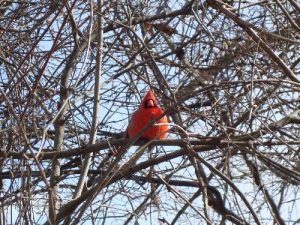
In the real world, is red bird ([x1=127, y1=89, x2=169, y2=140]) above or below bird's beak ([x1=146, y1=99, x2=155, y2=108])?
below

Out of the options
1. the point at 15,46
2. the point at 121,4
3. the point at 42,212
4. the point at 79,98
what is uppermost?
the point at 121,4

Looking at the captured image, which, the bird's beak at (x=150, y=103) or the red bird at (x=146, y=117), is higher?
the bird's beak at (x=150, y=103)

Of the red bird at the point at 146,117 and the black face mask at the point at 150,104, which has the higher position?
the black face mask at the point at 150,104

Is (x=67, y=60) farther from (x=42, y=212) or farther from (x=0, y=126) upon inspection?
(x=42, y=212)

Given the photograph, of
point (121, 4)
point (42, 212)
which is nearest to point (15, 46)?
point (121, 4)

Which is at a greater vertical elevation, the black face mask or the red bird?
the black face mask

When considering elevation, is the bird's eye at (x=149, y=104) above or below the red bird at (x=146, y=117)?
above

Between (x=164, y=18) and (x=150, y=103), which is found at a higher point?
(x=164, y=18)

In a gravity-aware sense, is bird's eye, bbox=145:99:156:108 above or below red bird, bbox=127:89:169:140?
above

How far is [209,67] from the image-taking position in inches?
208

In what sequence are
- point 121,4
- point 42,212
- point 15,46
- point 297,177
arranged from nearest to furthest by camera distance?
point 42,212 < point 297,177 < point 15,46 < point 121,4

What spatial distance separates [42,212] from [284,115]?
70.5 inches

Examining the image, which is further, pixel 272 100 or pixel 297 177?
pixel 272 100

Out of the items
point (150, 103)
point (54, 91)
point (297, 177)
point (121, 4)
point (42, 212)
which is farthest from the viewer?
point (121, 4)
